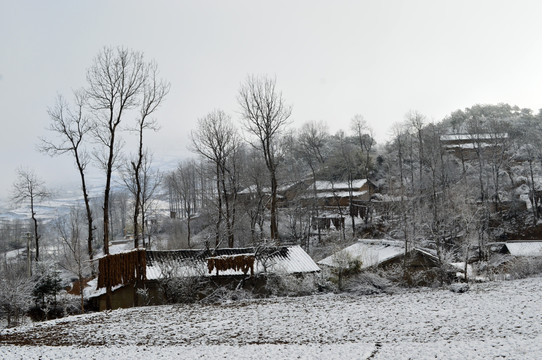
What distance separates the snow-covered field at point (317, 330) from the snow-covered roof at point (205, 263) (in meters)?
2.26

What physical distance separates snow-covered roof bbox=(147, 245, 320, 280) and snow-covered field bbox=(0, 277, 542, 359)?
2255mm

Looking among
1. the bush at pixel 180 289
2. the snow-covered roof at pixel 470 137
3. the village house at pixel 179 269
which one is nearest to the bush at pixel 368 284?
the village house at pixel 179 269

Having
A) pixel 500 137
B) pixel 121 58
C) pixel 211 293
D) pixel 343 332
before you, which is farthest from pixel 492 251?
pixel 121 58

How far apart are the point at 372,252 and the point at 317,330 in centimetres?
1445

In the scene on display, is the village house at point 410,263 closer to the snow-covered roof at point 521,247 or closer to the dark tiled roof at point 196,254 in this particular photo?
the dark tiled roof at point 196,254

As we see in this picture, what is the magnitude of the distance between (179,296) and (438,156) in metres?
33.0

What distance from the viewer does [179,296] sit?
16.1 metres

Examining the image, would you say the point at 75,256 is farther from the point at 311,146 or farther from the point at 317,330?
the point at 311,146

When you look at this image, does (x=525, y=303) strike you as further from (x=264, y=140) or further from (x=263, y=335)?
(x=264, y=140)

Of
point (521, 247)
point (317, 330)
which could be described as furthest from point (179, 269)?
point (521, 247)

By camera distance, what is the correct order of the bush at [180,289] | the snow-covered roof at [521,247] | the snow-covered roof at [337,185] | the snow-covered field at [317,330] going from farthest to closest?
the snow-covered roof at [337,185], the snow-covered roof at [521,247], the bush at [180,289], the snow-covered field at [317,330]

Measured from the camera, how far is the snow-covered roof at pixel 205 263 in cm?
1648

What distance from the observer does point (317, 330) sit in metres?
10.0

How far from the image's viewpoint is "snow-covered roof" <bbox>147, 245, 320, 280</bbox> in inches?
649
